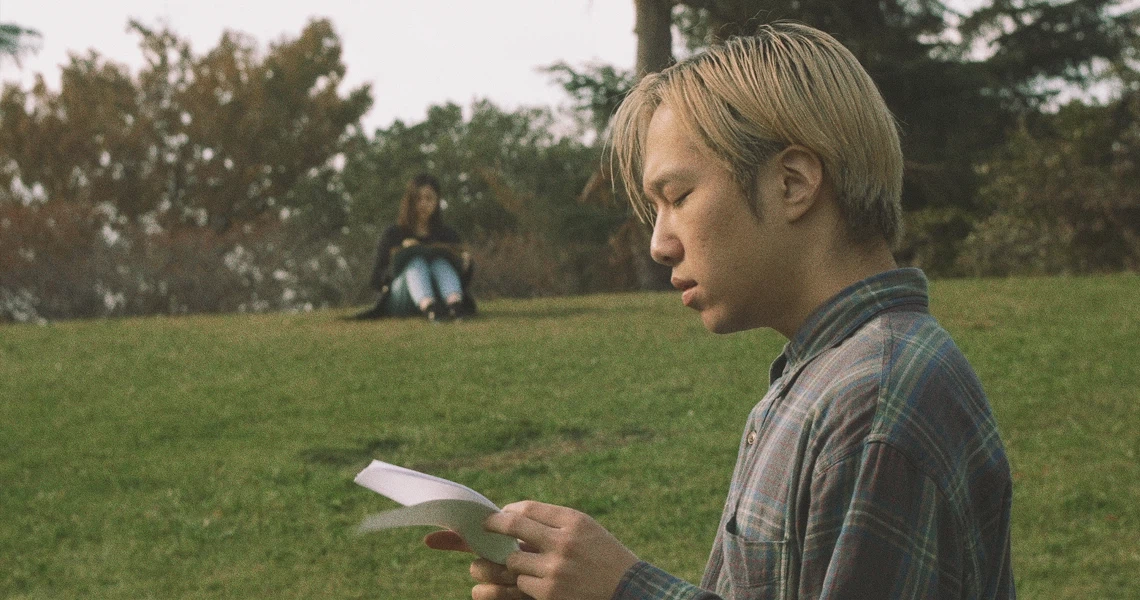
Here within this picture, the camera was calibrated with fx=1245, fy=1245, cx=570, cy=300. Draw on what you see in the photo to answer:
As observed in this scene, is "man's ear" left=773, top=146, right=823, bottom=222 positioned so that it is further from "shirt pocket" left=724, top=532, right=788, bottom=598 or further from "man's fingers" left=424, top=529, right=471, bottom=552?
"man's fingers" left=424, top=529, right=471, bottom=552

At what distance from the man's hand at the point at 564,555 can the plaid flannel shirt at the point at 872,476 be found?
3 centimetres

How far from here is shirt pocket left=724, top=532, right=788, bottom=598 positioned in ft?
4.59

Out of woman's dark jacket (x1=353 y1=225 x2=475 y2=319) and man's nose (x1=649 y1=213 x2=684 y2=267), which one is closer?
man's nose (x1=649 y1=213 x2=684 y2=267)

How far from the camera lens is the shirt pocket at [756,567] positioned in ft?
4.59

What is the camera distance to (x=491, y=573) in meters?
1.57

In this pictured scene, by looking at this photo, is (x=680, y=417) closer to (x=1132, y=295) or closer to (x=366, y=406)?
(x=366, y=406)

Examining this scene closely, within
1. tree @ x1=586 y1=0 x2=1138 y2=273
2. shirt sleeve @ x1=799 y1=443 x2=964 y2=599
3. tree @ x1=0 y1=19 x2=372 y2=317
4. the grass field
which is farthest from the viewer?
tree @ x1=0 y1=19 x2=372 y2=317

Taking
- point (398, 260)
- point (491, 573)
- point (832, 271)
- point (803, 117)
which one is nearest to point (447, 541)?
point (491, 573)

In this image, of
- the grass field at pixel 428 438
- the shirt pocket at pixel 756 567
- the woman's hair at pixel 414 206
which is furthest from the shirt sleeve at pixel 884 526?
the woman's hair at pixel 414 206

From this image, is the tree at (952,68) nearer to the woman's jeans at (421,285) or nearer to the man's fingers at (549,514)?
the woman's jeans at (421,285)

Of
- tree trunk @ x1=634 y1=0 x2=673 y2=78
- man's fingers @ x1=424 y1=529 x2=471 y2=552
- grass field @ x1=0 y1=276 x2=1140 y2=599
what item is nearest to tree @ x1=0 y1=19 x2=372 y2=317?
tree trunk @ x1=634 y1=0 x2=673 y2=78

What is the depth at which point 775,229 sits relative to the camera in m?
1.52

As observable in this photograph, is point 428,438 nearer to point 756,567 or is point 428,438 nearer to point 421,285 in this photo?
point 421,285

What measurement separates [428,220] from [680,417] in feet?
17.8
